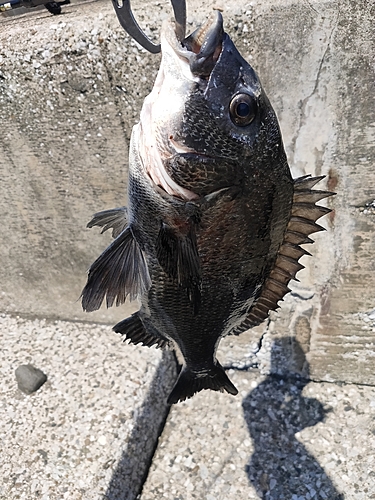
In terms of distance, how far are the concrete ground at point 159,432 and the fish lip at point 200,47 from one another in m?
1.93

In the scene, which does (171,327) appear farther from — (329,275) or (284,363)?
(284,363)

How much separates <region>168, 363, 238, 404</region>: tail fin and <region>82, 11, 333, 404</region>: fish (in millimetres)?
188

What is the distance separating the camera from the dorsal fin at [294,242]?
131 centimetres

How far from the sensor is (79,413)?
238 cm

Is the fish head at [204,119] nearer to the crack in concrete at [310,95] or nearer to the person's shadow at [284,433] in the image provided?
the crack in concrete at [310,95]

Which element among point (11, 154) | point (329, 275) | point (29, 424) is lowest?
point (29, 424)

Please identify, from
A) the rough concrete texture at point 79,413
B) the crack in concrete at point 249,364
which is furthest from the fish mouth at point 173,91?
the crack in concrete at point 249,364

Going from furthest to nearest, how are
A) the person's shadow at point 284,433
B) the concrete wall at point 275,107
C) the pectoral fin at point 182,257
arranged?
the person's shadow at point 284,433
the concrete wall at point 275,107
the pectoral fin at point 182,257

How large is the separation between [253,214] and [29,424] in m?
1.91

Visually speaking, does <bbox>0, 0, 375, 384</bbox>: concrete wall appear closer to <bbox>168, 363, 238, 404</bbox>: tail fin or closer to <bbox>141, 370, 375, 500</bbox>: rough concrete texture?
<bbox>141, 370, 375, 500</bbox>: rough concrete texture

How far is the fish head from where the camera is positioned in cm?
99

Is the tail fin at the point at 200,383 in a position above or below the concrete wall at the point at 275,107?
below

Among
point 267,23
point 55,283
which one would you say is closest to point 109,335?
point 55,283

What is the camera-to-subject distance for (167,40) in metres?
Result: 0.98
